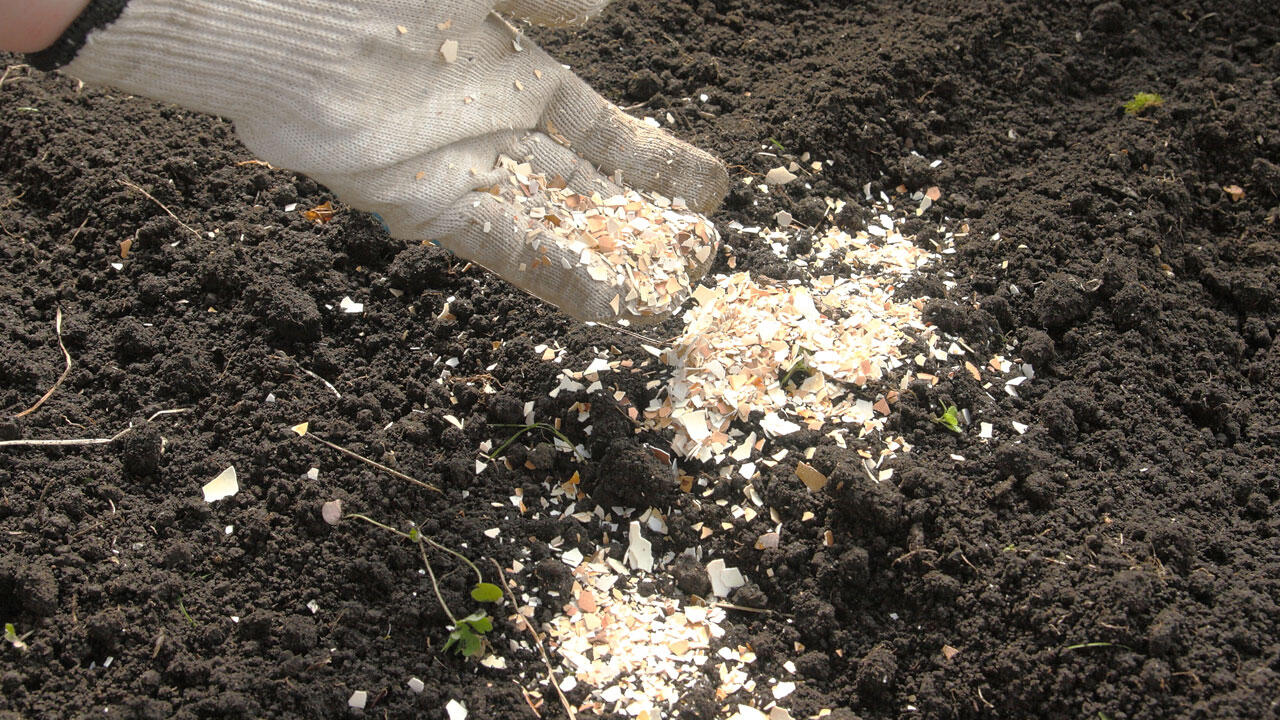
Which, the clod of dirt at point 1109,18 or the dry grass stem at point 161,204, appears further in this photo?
the clod of dirt at point 1109,18

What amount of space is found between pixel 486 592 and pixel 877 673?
3.13ft

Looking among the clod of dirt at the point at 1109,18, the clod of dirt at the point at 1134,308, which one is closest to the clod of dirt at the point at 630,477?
the clod of dirt at the point at 1134,308

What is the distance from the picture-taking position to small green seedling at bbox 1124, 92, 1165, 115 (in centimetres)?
350


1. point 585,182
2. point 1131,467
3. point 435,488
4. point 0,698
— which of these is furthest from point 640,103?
point 0,698

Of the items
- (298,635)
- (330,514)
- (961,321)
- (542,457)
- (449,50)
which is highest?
(449,50)

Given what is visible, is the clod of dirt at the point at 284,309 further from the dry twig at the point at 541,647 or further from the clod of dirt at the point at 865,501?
the clod of dirt at the point at 865,501

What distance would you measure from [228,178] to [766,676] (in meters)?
2.34

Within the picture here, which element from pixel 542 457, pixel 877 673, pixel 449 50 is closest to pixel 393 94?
pixel 449 50

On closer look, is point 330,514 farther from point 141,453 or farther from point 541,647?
point 541,647

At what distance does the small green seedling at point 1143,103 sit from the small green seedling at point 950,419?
5.18ft

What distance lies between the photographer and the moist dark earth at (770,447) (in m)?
2.29

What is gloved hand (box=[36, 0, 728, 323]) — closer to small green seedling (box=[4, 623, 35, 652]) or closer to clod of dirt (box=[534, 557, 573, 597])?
clod of dirt (box=[534, 557, 573, 597])

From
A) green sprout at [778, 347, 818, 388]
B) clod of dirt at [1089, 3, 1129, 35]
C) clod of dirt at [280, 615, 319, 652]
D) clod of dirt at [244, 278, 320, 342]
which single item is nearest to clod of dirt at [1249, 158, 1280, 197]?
clod of dirt at [1089, 3, 1129, 35]

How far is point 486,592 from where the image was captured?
2344 millimetres
